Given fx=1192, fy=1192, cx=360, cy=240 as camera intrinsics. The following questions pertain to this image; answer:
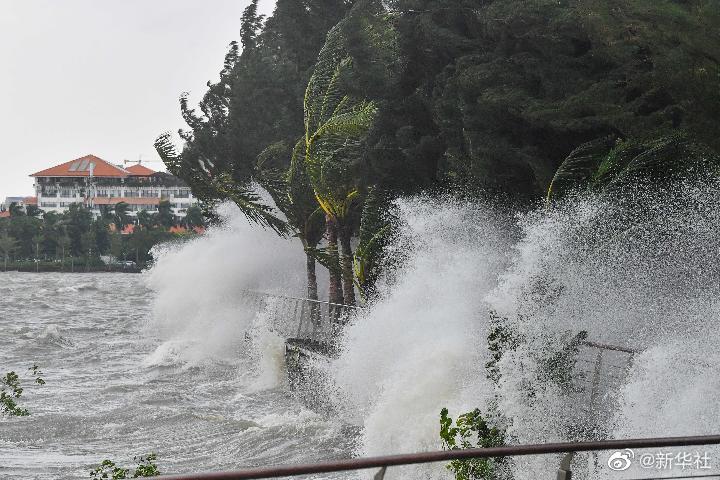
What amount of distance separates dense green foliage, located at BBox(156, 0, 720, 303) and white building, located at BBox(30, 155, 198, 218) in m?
148

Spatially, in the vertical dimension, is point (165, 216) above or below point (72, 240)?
above

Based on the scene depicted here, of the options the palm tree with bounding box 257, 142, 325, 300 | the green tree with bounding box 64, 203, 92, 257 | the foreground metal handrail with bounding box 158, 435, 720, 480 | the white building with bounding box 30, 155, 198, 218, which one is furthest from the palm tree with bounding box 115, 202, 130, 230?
the foreground metal handrail with bounding box 158, 435, 720, 480

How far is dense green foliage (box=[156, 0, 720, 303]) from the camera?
59.7 feet

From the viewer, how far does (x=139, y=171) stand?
18650 cm

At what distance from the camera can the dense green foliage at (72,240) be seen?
14638 cm

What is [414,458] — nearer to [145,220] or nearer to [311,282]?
[311,282]

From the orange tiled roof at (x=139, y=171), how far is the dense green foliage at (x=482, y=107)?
153115mm

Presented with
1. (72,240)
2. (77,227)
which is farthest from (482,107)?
(72,240)

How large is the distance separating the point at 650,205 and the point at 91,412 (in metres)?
10.8
